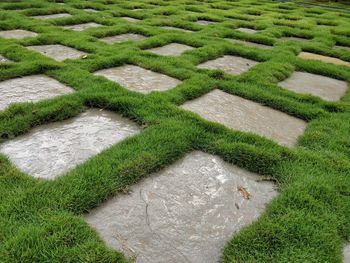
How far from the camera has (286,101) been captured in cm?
357

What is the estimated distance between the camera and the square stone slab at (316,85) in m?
4.03

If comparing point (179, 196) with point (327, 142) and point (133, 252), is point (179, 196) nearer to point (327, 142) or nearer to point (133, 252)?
point (133, 252)

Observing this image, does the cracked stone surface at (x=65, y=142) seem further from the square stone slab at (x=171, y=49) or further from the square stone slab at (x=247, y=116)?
the square stone slab at (x=171, y=49)

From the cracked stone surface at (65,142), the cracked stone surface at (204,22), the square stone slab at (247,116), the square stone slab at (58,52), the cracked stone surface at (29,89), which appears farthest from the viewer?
the cracked stone surface at (204,22)

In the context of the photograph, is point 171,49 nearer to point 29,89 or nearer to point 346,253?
point 29,89

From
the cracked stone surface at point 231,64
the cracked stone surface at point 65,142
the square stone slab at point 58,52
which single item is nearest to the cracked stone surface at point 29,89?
the cracked stone surface at point 65,142

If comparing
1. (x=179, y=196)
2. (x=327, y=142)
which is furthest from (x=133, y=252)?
(x=327, y=142)

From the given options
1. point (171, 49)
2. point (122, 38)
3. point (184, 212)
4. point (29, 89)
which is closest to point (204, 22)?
point (122, 38)

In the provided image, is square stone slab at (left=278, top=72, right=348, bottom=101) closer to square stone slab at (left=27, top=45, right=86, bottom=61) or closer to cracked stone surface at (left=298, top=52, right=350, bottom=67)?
cracked stone surface at (left=298, top=52, right=350, bottom=67)

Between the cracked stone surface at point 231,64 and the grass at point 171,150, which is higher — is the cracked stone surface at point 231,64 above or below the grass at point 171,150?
below

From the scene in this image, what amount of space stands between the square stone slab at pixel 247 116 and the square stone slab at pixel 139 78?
462 mm

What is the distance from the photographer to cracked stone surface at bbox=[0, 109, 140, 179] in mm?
2354

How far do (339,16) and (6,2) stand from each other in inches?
321

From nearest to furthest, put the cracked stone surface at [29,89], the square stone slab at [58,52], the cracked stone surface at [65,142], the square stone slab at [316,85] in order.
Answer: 1. the cracked stone surface at [65,142]
2. the cracked stone surface at [29,89]
3. the square stone slab at [316,85]
4. the square stone slab at [58,52]
